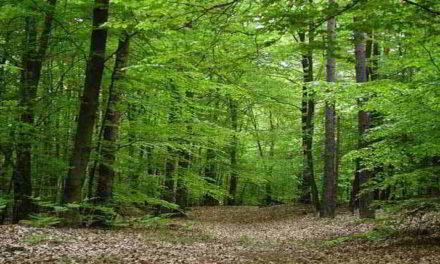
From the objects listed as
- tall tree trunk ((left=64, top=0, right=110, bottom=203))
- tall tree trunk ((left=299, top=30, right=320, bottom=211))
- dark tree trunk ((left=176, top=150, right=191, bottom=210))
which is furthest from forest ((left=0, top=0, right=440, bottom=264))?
tall tree trunk ((left=299, top=30, right=320, bottom=211))

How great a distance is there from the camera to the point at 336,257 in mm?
10234

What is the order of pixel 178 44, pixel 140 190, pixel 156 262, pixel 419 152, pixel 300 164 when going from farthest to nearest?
pixel 300 164, pixel 140 190, pixel 178 44, pixel 419 152, pixel 156 262

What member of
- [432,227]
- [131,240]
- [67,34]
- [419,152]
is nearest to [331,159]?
[432,227]

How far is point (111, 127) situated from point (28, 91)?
2766 mm

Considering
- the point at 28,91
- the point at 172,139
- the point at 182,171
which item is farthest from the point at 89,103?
the point at 182,171

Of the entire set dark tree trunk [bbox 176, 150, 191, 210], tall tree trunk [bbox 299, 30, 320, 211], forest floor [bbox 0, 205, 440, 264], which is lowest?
forest floor [bbox 0, 205, 440, 264]

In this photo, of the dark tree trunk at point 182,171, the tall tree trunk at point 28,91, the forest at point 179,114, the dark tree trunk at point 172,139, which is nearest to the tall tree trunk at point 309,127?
the forest at point 179,114

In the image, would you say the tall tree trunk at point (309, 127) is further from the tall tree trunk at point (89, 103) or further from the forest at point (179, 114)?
the tall tree trunk at point (89, 103)

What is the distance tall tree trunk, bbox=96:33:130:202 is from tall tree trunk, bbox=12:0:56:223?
2.16 meters

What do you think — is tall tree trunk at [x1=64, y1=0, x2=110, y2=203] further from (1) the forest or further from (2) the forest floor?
(2) the forest floor

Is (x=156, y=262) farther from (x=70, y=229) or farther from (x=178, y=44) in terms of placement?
(x=178, y=44)

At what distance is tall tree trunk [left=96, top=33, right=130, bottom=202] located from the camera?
1415 centimetres

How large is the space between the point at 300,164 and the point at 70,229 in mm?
19094

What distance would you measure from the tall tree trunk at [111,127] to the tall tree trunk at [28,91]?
216 centimetres
